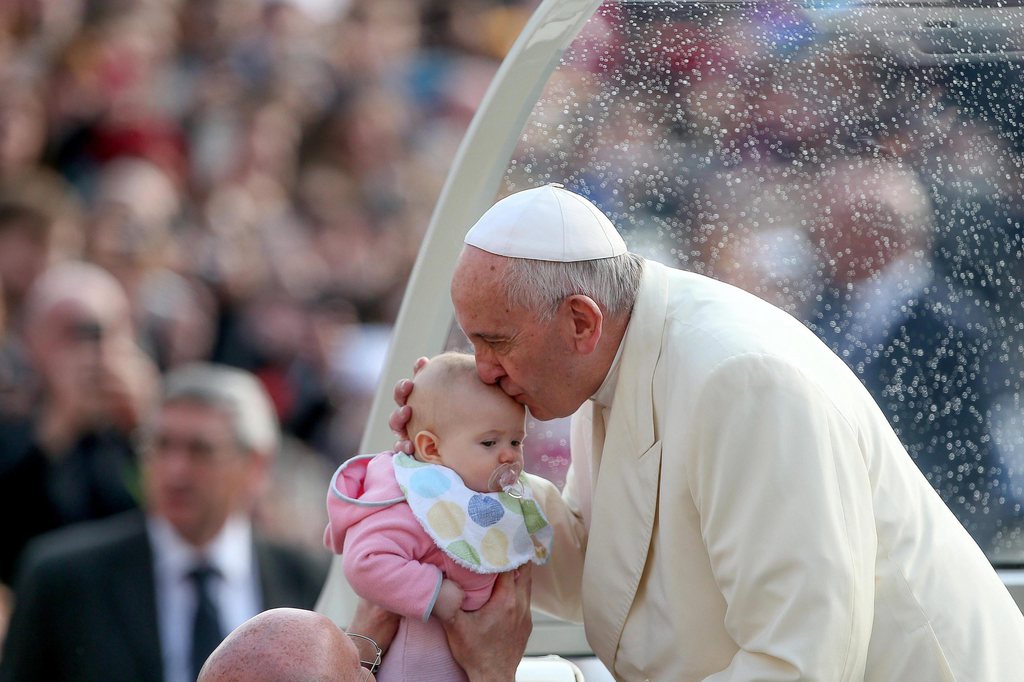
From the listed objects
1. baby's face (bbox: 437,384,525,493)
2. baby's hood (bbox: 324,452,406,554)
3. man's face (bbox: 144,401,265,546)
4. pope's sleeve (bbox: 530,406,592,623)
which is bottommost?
man's face (bbox: 144,401,265,546)

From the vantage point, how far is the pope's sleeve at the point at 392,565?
89.8 inches

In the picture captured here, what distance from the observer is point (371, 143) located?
7.42m

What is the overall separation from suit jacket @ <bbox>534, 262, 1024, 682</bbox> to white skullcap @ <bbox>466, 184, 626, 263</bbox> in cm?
12

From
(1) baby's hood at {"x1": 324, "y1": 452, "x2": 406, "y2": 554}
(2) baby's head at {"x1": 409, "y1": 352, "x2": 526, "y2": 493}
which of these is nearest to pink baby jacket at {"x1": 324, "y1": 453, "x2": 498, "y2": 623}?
(1) baby's hood at {"x1": 324, "y1": 452, "x2": 406, "y2": 554}

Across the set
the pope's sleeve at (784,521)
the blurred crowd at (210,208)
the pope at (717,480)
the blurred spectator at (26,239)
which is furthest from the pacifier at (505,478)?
the blurred spectator at (26,239)

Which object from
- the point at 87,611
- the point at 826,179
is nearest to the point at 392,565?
the point at 826,179

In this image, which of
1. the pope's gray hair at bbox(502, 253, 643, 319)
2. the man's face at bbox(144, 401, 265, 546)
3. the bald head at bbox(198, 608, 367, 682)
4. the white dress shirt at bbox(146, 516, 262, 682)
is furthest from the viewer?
the man's face at bbox(144, 401, 265, 546)

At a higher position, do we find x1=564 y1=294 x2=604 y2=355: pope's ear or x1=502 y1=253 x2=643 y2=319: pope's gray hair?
x1=502 y1=253 x2=643 y2=319: pope's gray hair

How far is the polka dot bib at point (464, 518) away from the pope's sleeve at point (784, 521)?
38 centimetres

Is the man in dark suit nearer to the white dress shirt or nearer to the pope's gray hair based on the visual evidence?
the white dress shirt

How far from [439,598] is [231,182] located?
461 cm

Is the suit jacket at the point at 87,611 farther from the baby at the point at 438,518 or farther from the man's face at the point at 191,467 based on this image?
the baby at the point at 438,518

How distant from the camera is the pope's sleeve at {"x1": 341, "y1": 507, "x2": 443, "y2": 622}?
2.28m

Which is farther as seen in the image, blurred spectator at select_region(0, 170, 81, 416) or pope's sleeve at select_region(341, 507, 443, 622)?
blurred spectator at select_region(0, 170, 81, 416)
